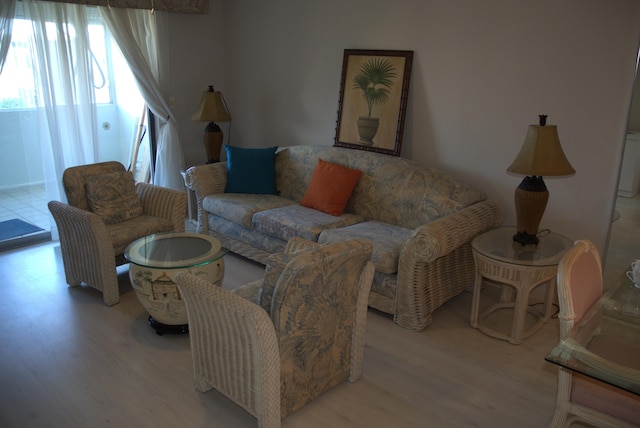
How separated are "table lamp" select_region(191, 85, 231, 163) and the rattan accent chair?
349 centimetres

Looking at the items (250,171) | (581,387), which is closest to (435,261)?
(581,387)

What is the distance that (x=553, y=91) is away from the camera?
3354 mm

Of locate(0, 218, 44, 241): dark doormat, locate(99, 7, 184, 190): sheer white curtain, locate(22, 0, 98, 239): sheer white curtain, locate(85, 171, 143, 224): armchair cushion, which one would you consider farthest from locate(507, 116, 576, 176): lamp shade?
locate(0, 218, 44, 241): dark doormat

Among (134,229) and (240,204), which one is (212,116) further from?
(134,229)

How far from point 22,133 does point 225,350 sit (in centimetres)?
321

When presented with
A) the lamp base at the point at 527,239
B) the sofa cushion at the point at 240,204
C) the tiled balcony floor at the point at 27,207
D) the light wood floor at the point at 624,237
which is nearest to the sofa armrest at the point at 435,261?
the lamp base at the point at 527,239

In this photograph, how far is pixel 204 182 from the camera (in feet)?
14.8

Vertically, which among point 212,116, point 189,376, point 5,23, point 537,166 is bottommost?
point 189,376

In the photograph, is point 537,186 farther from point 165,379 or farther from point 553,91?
point 165,379

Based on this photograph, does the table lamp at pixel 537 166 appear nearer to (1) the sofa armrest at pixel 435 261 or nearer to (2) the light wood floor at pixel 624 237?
(1) the sofa armrest at pixel 435 261

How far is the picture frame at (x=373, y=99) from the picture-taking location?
4.04 metres

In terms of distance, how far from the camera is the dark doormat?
178 inches

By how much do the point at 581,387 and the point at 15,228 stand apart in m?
4.58

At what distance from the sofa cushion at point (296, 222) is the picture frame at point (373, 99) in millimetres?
702
